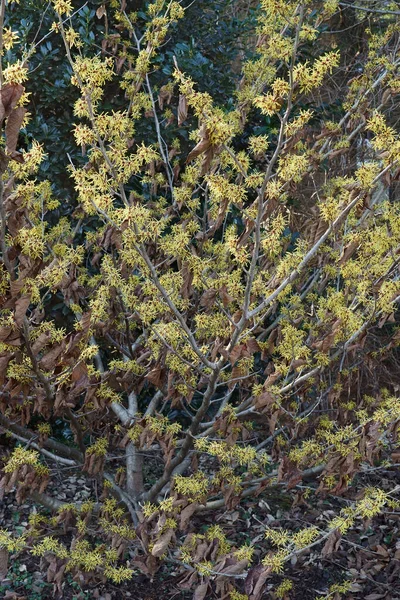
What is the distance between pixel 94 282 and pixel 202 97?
185cm

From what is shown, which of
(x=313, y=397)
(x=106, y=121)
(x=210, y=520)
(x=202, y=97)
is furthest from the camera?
(x=313, y=397)

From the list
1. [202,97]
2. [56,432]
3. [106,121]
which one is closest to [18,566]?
[56,432]

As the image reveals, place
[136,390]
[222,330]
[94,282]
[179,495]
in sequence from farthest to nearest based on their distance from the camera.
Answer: [94,282] < [136,390] < [179,495] < [222,330]

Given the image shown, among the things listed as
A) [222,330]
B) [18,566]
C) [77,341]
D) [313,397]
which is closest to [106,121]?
[77,341]

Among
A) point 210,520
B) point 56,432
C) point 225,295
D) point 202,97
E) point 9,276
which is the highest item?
point 202,97

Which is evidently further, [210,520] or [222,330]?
[210,520]

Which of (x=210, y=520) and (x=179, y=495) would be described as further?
(x=210, y=520)

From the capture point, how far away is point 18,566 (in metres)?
3.58

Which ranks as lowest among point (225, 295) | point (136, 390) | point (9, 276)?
point (136, 390)

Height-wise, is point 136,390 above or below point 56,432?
above

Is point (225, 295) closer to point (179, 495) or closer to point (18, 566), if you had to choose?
point (179, 495)

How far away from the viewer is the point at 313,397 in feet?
17.2

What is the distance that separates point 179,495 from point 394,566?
61.6 inches

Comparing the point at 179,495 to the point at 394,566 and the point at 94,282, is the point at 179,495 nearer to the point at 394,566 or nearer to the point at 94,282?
the point at 94,282
